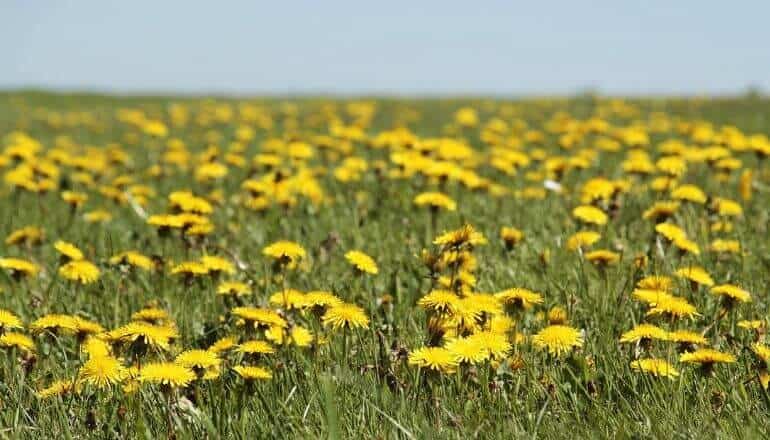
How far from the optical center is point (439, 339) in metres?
2.41

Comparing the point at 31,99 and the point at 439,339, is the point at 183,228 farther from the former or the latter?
the point at 31,99

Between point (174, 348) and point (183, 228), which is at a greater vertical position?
point (183, 228)

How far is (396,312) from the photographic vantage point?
9.50ft

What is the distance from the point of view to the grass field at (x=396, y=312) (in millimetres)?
2068

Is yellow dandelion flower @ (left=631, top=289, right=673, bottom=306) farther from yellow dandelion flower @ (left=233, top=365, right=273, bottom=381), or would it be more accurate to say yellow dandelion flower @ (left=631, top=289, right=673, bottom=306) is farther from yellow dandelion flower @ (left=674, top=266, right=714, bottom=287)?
yellow dandelion flower @ (left=233, top=365, right=273, bottom=381)

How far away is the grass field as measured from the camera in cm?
207

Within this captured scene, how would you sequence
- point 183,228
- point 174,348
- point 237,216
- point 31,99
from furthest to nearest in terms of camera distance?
point 31,99
point 237,216
point 183,228
point 174,348

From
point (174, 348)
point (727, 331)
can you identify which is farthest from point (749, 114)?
point (174, 348)

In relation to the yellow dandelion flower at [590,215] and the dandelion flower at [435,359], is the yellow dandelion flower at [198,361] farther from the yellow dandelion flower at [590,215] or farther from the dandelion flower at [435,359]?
the yellow dandelion flower at [590,215]

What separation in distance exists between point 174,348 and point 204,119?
9.39 meters

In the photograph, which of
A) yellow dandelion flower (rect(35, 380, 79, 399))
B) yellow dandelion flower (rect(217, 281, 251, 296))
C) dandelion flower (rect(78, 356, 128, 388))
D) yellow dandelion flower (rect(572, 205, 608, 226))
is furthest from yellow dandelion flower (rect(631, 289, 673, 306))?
yellow dandelion flower (rect(35, 380, 79, 399))

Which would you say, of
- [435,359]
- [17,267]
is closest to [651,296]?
[435,359]

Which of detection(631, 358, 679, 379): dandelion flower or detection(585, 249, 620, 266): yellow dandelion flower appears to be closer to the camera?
detection(631, 358, 679, 379): dandelion flower

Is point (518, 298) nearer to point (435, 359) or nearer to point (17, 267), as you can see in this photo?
point (435, 359)
